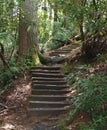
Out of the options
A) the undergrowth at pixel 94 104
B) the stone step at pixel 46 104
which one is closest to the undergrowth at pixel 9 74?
the stone step at pixel 46 104

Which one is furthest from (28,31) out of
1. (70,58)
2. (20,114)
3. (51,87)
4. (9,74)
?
(20,114)

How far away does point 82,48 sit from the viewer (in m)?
10.9

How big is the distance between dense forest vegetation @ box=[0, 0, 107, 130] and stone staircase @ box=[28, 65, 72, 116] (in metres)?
0.40

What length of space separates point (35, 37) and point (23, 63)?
1542 millimetres

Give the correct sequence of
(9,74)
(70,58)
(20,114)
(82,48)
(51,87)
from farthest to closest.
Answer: (70,58), (82,48), (9,74), (51,87), (20,114)

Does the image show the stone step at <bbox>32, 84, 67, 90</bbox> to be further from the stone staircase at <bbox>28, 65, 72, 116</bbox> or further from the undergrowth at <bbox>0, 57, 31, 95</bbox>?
the undergrowth at <bbox>0, 57, 31, 95</bbox>

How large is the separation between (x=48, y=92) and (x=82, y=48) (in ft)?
9.14

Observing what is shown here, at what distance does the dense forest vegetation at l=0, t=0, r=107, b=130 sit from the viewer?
6.66 meters

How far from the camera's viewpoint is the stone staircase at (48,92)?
26.4 ft

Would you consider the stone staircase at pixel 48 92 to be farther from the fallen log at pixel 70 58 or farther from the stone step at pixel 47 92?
the fallen log at pixel 70 58

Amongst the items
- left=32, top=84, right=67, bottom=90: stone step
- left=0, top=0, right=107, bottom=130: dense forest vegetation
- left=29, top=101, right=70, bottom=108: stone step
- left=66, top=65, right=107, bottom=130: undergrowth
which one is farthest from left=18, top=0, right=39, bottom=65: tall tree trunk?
left=66, top=65, right=107, bottom=130: undergrowth

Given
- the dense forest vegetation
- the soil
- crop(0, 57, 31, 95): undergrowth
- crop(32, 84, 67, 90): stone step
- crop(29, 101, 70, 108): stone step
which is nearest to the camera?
the dense forest vegetation

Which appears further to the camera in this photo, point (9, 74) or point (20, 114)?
point (9, 74)

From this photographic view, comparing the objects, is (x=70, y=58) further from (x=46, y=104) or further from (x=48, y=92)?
(x=46, y=104)
